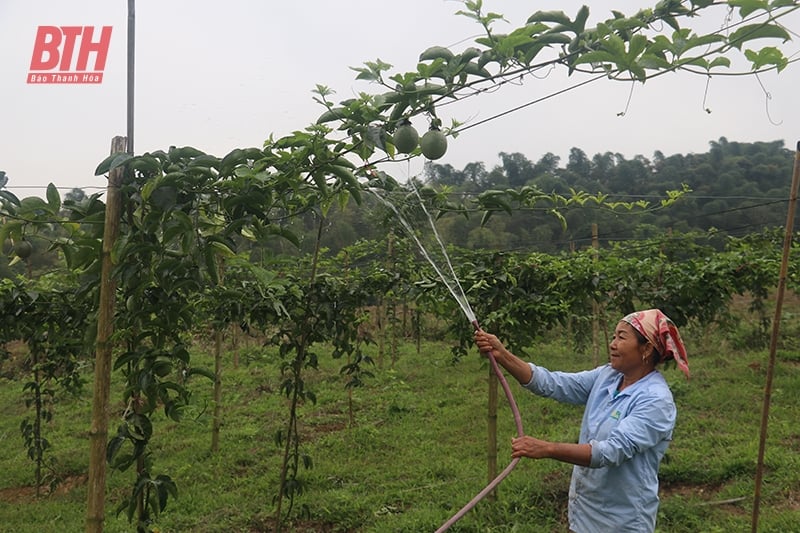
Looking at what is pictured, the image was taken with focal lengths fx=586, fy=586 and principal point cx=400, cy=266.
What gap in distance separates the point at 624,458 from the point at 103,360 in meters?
1.35

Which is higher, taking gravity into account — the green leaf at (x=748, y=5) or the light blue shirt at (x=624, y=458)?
the green leaf at (x=748, y=5)

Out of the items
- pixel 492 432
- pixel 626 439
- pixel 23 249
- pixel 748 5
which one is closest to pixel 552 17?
pixel 748 5

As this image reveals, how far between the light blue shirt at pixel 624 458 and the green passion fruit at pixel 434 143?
833 millimetres

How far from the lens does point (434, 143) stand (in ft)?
4.99

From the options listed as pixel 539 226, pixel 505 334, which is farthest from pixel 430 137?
pixel 539 226

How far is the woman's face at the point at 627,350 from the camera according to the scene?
1.62 m

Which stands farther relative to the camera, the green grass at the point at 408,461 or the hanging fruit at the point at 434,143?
the green grass at the point at 408,461

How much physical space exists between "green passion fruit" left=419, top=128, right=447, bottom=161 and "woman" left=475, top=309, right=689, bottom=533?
0.55 metres

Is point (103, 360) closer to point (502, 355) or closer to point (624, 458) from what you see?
point (502, 355)

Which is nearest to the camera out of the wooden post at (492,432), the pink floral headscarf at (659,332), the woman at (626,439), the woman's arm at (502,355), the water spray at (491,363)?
the water spray at (491,363)

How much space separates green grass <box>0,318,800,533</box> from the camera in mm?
3344

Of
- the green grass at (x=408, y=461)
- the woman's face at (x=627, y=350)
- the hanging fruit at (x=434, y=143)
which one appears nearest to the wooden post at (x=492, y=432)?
the green grass at (x=408, y=461)

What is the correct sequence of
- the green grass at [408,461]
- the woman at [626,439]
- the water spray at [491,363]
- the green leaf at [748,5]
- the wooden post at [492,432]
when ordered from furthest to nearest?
1. the green grass at [408,461]
2. the wooden post at [492,432]
3. the woman at [626,439]
4. the water spray at [491,363]
5. the green leaf at [748,5]

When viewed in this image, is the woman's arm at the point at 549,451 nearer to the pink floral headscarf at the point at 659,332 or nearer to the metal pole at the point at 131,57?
the pink floral headscarf at the point at 659,332
